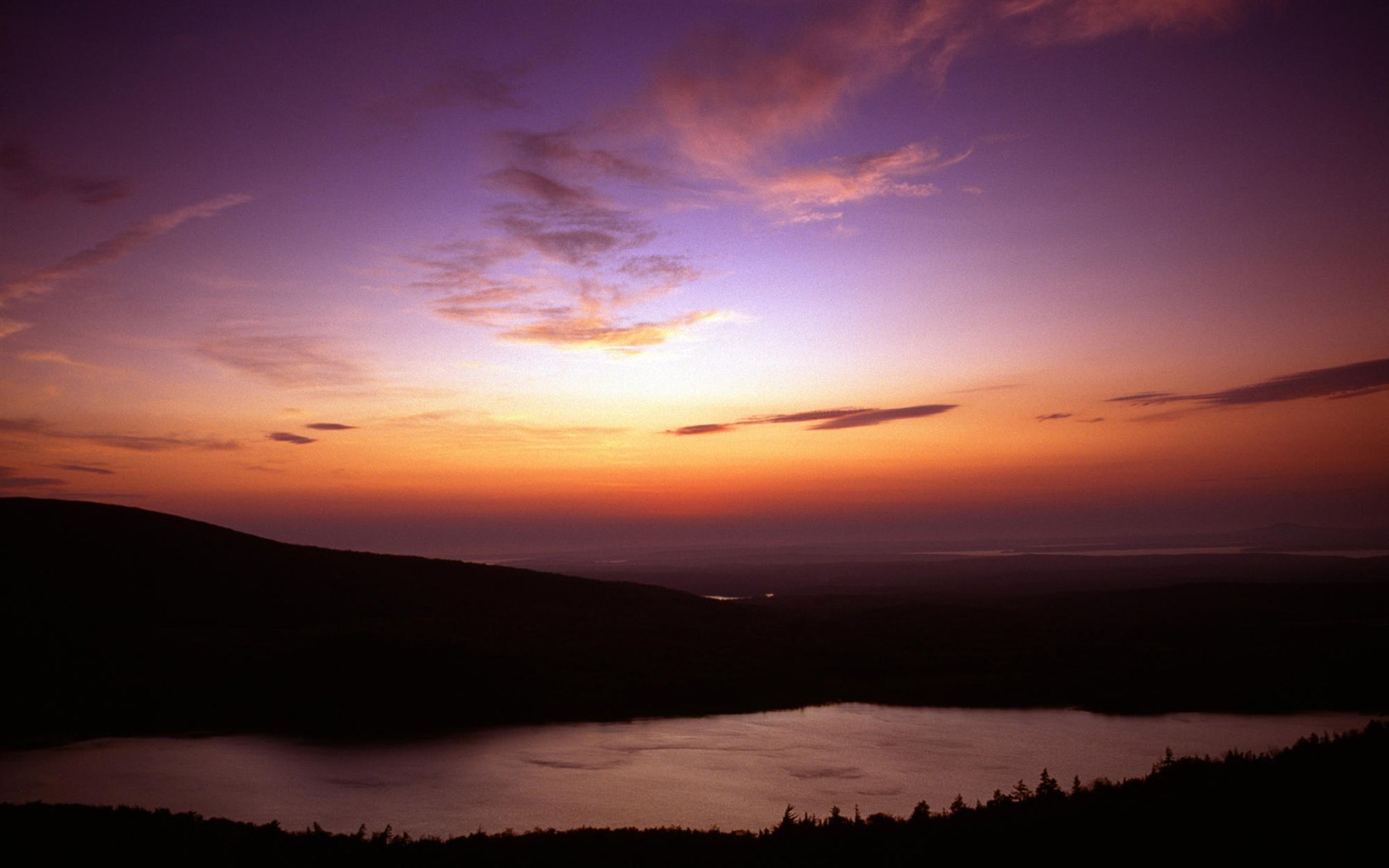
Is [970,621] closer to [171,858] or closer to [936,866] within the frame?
[936,866]

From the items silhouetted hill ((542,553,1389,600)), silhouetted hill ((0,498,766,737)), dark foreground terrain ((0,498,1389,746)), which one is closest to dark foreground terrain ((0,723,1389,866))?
dark foreground terrain ((0,498,1389,746))

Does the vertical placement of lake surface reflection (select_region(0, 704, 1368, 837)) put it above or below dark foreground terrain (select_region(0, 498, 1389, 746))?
below

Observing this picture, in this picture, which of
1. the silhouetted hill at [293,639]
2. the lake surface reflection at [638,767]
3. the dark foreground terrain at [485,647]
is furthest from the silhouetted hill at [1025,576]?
the lake surface reflection at [638,767]

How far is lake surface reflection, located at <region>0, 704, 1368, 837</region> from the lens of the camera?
2464 cm

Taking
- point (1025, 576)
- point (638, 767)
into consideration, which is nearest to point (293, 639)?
point (638, 767)

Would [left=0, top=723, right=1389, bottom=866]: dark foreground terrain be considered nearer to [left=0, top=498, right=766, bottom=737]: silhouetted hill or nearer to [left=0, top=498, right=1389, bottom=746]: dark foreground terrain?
[left=0, top=498, right=1389, bottom=746]: dark foreground terrain

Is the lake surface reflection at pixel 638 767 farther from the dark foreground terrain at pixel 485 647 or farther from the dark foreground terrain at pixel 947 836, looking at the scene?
the dark foreground terrain at pixel 947 836

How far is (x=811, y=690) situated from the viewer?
147ft

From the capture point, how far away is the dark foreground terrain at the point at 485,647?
40031 mm

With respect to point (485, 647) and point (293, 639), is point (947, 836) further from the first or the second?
point (293, 639)

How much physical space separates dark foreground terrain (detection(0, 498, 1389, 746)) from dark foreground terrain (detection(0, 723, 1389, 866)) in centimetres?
2017

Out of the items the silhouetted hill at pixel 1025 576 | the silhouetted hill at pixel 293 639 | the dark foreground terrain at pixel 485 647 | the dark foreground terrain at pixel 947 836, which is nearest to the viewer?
the dark foreground terrain at pixel 947 836

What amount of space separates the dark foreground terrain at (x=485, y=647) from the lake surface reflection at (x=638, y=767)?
3716 millimetres

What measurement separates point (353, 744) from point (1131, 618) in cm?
6426
